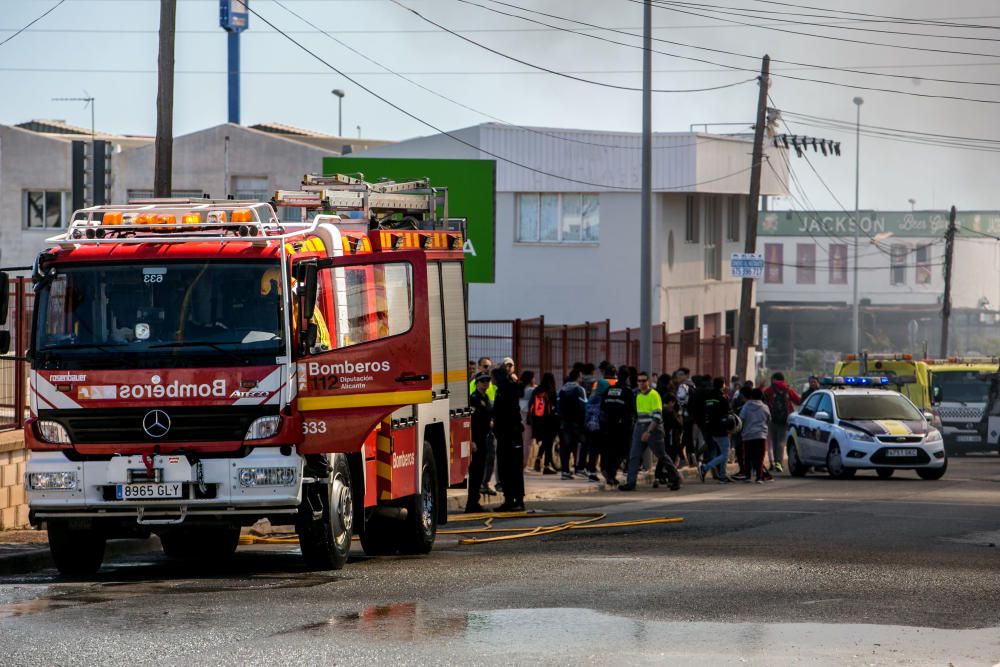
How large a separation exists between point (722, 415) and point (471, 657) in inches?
660

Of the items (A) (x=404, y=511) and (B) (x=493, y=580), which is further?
(A) (x=404, y=511)

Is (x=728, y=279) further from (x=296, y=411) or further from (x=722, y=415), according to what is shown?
(x=296, y=411)

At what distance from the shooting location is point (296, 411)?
11625 mm

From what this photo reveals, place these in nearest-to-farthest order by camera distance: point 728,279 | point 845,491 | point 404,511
Answer: point 404,511 → point 845,491 → point 728,279

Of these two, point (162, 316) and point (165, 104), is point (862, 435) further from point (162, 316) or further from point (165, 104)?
point (162, 316)

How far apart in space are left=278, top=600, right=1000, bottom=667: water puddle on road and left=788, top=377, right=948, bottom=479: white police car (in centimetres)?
1693

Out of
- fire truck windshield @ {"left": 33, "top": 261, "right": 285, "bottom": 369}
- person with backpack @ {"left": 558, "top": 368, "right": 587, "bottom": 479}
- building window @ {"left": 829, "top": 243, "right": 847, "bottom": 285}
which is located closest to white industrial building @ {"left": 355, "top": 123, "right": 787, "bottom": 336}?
person with backpack @ {"left": 558, "top": 368, "right": 587, "bottom": 479}

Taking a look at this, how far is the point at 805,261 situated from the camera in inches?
3757

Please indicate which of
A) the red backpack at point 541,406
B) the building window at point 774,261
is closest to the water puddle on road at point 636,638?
the red backpack at point 541,406

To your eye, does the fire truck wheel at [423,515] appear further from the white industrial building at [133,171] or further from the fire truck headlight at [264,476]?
the white industrial building at [133,171]

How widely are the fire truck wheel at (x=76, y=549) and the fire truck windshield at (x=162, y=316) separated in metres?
1.40

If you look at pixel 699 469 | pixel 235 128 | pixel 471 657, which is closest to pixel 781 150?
pixel 235 128

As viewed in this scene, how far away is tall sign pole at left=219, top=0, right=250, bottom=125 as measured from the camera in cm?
7069

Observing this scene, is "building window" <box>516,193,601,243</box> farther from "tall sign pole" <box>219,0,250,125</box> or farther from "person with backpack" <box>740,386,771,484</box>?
"tall sign pole" <box>219,0,250,125</box>
